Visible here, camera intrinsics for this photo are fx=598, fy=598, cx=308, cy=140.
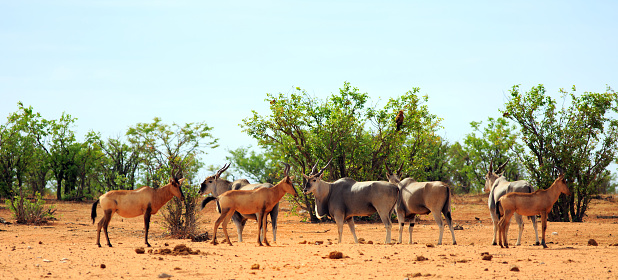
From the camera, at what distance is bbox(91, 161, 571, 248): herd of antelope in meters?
12.8

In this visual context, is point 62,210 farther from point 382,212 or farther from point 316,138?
point 382,212

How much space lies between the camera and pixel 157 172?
17391mm

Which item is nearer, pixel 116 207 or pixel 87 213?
pixel 116 207

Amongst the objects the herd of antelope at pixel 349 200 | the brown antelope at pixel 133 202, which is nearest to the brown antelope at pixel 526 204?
the herd of antelope at pixel 349 200

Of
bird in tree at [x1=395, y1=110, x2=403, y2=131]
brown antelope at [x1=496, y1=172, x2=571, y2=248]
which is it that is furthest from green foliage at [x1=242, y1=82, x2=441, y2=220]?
brown antelope at [x1=496, y1=172, x2=571, y2=248]

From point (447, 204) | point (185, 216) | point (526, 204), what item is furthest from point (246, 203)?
point (526, 204)

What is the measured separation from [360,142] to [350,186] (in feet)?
25.5

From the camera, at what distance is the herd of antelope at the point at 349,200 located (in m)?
12.8

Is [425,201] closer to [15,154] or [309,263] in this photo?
[309,263]

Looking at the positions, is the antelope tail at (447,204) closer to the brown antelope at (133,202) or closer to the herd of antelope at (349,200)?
the herd of antelope at (349,200)

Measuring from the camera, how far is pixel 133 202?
12609mm

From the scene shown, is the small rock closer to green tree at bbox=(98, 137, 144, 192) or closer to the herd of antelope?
the herd of antelope

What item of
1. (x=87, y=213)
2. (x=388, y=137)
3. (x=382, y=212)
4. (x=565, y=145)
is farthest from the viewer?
(x=87, y=213)

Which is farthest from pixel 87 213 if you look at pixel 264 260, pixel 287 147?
pixel 264 260
